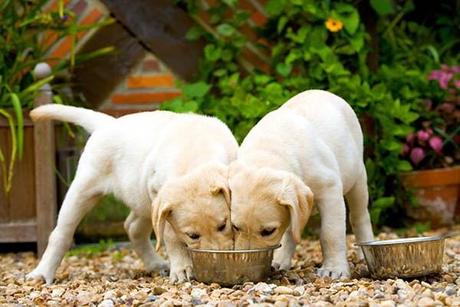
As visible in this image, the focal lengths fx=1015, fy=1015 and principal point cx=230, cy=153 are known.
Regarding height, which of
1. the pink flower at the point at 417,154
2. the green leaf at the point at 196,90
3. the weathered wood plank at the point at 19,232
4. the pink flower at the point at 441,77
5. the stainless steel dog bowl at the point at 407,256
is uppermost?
the pink flower at the point at 441,77

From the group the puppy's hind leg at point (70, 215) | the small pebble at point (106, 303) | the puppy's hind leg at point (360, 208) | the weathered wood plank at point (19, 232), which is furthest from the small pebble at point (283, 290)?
the weathered wood plank at point (19, 232)

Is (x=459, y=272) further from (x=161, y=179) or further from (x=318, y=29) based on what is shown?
(x=318, y=29)

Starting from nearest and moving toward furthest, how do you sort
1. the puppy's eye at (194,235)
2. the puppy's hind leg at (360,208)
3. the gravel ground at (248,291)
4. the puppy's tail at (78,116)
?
the gravel ground at (248,291)
the puppy's eye at (194,235)
the puppy's hind leg at (360,208)
the puppy's tail at (78,116)

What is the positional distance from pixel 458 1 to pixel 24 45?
4.06 meters

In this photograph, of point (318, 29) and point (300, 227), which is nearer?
point (300, 227)

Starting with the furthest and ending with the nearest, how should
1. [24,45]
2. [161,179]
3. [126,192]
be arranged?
[24,45] < [126,192] < [161,179]

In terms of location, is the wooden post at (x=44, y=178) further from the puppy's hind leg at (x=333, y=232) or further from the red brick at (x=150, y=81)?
the puppy's hind leg at (x=333, y=232)

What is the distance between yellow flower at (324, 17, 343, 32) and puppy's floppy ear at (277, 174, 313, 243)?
9.58ft

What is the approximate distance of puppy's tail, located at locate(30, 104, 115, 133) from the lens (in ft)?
19.0

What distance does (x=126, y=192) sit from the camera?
545 centimetres

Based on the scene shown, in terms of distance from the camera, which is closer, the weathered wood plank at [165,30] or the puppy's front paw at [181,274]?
the puppy's front paw at [181,274]

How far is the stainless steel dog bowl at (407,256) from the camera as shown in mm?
4734

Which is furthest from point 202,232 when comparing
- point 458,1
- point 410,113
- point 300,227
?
point 458,1

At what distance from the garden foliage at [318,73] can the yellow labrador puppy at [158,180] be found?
1.39 metres
